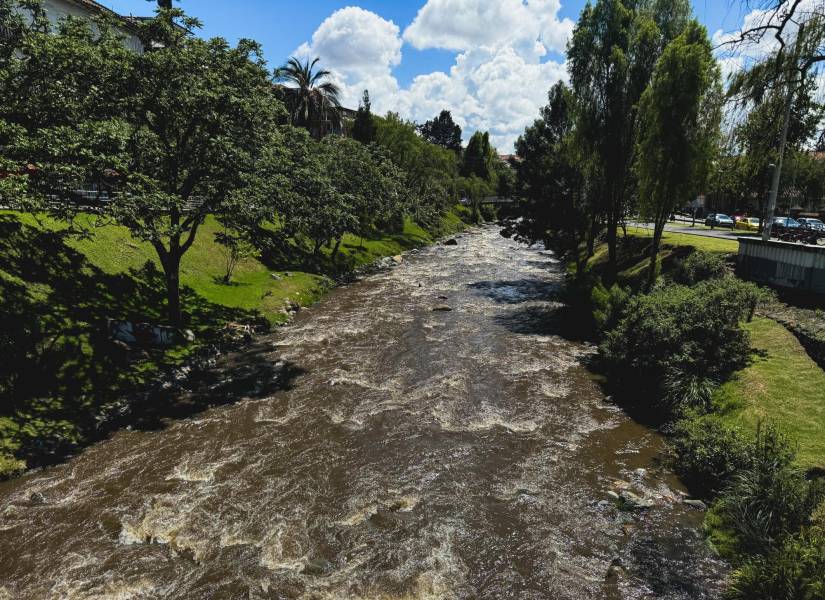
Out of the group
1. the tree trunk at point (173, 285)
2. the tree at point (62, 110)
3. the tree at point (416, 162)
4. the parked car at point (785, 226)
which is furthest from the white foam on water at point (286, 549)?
the tree at point (416, 162)

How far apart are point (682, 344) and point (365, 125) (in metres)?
71.6

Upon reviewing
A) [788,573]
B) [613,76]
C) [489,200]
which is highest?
[613,76]

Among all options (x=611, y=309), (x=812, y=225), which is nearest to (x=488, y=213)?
(x=812, y=225)

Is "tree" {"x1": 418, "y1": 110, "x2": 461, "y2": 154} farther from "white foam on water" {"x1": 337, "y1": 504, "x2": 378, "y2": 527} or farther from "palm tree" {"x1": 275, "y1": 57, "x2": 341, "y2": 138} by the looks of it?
"white foam on water" {"x1": 337, "y1": 504, "x2": 378, "y2": 527}

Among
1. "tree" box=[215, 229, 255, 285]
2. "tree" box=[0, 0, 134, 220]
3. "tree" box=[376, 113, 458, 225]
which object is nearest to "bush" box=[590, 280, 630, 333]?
"tree" box=[215, 229, 255, 285]

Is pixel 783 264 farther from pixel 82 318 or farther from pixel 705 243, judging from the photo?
pixel 82 318

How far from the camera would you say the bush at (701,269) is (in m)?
28.6

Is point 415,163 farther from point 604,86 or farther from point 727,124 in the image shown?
point 727,124

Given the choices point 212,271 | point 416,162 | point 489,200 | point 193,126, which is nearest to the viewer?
point 193,126

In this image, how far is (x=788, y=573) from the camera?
31.5 ft

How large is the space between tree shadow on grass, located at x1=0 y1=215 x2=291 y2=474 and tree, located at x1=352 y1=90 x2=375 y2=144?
6129 centimetres

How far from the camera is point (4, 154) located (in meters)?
19.5

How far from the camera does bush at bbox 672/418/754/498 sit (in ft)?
45.4

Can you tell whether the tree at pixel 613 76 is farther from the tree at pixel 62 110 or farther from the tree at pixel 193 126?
the tree at pixel 62 110
